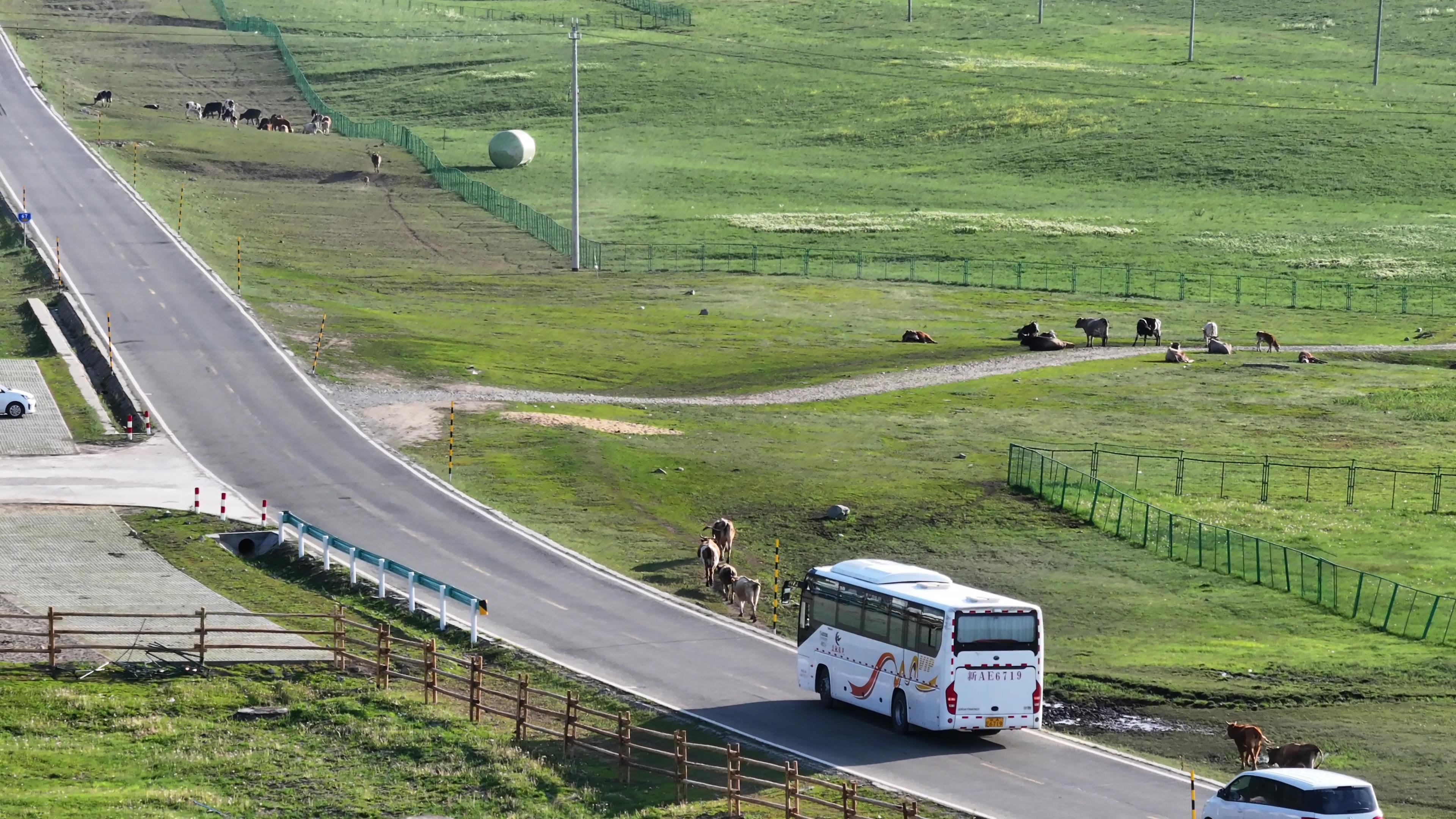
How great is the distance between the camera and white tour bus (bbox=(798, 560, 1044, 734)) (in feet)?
122

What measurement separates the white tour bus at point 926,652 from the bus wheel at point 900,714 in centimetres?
2

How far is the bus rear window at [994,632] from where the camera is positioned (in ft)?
122

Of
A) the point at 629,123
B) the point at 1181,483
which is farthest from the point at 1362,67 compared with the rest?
the point at 1181,483

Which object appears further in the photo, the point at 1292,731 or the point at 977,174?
the point at 977,174

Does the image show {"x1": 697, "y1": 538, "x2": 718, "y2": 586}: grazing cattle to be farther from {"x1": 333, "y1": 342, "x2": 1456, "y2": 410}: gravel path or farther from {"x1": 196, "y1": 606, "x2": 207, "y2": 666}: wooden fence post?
{"x1": 333, "y1": 342, "x2": 1456, "y2": 410}: gravel path

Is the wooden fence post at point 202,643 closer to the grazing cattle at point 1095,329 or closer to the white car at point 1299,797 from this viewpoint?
the white car at point 1299,797

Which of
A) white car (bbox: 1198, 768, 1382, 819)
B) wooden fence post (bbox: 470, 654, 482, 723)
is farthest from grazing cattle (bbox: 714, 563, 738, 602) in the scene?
white car (bbox: 1198, 768, 1382, 819)

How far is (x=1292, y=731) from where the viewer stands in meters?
38.5

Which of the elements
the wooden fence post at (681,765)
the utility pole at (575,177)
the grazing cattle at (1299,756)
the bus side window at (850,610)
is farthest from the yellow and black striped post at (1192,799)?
the utility pole at (575,177)

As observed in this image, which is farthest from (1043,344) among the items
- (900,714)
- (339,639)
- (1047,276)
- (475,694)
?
(475,694)

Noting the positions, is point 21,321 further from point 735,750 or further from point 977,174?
point 977,174

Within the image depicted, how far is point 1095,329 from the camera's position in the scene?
8869 centimetres

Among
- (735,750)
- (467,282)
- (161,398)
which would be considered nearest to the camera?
(735,750)

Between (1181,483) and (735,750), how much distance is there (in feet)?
106
